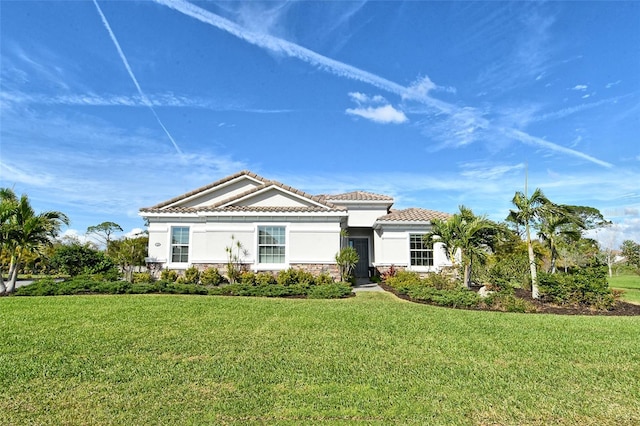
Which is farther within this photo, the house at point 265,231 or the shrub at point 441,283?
the house at point 265,231

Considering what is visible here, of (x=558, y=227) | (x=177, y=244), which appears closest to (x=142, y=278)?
(x=177, y=244)

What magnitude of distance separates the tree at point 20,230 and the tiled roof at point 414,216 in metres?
16.7

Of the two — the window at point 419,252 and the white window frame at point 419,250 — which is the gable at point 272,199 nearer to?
the white window frame at point 419,250

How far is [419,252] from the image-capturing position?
826 inches

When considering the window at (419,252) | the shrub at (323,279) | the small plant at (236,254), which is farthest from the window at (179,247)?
the window at (419,252)

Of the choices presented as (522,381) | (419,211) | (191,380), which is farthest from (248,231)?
(522,381)

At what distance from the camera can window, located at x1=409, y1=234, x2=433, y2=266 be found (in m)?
20.9

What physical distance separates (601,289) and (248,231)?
14847 millimetres

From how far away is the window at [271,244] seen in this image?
18219 mm

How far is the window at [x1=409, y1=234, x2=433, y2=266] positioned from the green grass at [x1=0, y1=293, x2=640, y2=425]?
10.9 meters

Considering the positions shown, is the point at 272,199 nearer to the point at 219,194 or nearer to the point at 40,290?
the point at 219,194

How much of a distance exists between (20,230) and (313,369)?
1606 centimetres

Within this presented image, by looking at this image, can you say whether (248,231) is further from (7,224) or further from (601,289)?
(601,289)

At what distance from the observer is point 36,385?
15.9ft
